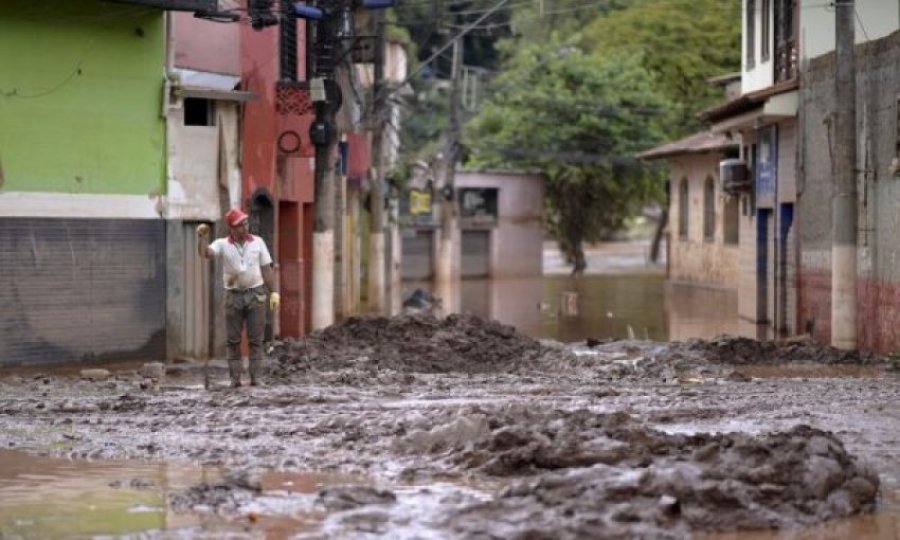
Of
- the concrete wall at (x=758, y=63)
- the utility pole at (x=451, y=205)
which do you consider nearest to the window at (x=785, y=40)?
the concrete wall at (x=758, y=63)

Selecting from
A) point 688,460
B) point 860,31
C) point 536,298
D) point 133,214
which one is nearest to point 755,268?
point 860,31

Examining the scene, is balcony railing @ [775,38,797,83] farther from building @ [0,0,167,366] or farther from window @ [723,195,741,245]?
building @ [0,0,167,366]

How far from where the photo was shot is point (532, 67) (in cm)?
6141

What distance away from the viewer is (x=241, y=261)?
1845 centimetres

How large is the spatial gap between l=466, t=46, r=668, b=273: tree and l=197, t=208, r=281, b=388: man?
41.4 m

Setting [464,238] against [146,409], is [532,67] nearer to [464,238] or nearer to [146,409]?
[464,238]

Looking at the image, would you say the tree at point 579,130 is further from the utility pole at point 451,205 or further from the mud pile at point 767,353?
the mud pile at point 767,353

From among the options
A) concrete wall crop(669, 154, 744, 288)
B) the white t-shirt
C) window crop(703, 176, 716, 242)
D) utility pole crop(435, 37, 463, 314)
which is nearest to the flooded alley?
the white t-shirt

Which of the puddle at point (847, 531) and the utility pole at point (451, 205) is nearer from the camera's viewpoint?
the puddle at point (847, 531)

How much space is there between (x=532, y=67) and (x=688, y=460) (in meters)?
50.3

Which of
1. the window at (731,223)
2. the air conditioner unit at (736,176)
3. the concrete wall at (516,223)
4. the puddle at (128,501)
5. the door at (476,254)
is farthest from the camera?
the concrete wall at (516,223)

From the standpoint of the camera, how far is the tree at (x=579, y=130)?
60.5 m

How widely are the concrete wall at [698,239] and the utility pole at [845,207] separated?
21000 millimetres

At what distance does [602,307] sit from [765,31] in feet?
33.7
